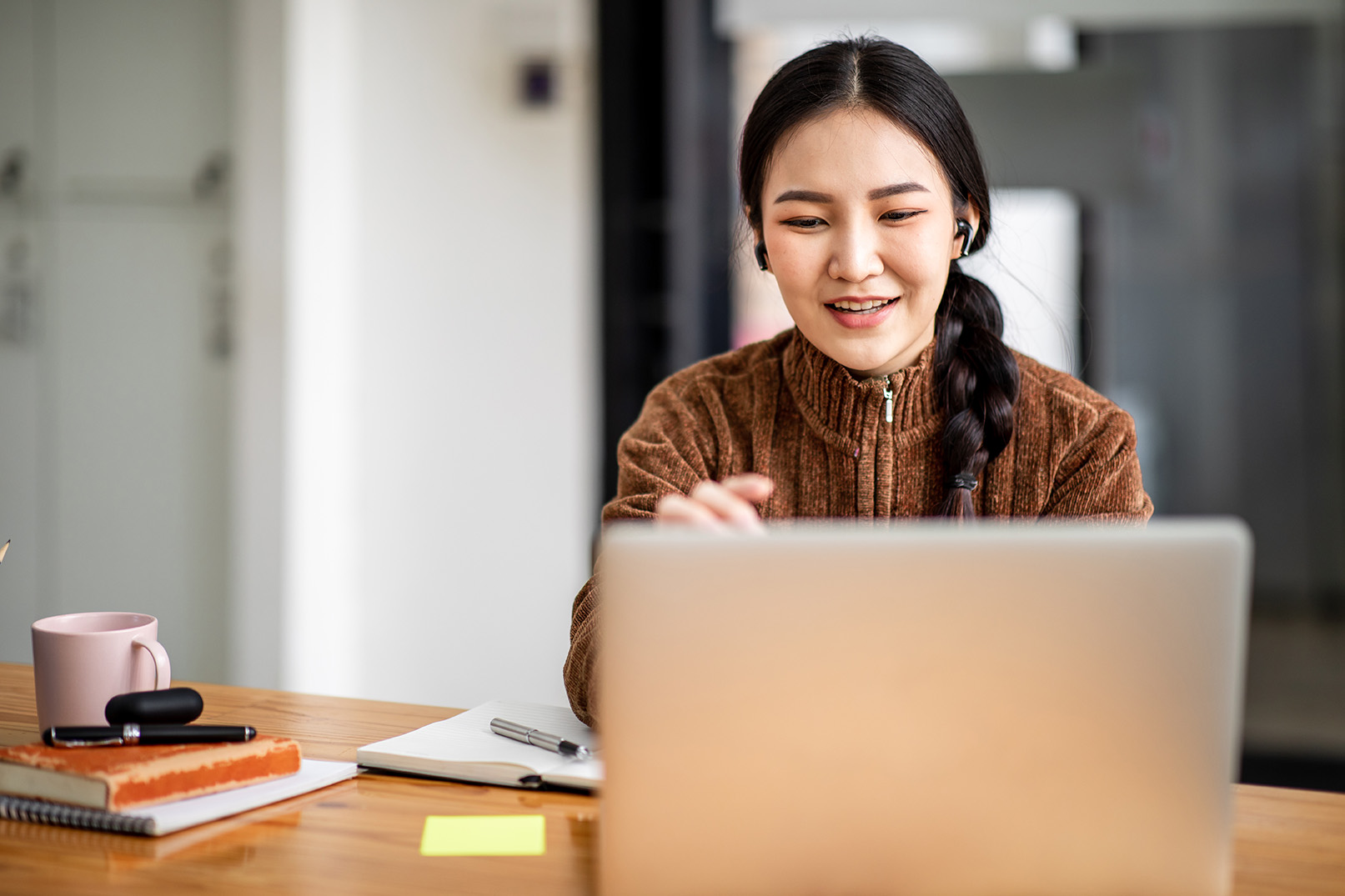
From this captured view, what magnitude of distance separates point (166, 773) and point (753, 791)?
48 cm

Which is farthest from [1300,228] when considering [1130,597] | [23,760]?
[23,760]

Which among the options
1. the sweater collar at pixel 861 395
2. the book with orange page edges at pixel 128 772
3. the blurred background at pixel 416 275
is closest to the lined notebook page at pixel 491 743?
the book with orange page edges at pixel 128 772

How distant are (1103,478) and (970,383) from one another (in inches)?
7.2

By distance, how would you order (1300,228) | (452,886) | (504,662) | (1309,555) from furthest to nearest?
1. (1309,555)
2. (1300,228)
3. (504,662)
4. (452,886)

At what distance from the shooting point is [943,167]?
50.6 inches

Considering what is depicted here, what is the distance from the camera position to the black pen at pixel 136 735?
895mm

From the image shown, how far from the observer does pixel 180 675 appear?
278cm

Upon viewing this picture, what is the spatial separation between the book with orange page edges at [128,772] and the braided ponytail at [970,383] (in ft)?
2.61

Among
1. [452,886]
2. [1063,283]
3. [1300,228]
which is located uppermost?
[1300,228]

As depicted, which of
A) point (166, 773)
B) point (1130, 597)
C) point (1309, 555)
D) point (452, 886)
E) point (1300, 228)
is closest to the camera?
point (1130, 597)

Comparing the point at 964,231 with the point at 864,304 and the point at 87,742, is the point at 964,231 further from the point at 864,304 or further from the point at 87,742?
the point at 87,742

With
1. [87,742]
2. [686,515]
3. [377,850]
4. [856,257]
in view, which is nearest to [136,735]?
[87,742]

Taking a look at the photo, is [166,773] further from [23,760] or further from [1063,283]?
[1063,283]

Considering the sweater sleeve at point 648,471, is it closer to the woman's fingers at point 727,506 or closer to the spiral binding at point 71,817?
the woman's fingers at point 727,506
